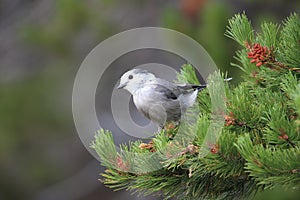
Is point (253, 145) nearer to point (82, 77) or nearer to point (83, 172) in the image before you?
point (82, 77)

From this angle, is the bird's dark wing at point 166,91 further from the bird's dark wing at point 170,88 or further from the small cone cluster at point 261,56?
the small cone cluster at point 261,56

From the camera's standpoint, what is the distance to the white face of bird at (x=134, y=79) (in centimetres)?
198

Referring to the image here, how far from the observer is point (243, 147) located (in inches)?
46.3

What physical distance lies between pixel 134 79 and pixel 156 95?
0.10 meters

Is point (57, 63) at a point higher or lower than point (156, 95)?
higher

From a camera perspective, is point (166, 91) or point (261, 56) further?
point (166, 91)

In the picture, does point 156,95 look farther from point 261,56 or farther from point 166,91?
point 261,56

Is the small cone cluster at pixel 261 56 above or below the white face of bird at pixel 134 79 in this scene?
below

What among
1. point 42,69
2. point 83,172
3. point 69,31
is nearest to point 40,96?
point 42,69

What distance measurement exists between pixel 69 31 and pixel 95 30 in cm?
18

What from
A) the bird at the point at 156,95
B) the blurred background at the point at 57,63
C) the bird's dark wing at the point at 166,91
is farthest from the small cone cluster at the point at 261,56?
the blurred background at the point at 57,63

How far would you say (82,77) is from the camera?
370cm

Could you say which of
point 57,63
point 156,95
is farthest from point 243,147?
point 57,63

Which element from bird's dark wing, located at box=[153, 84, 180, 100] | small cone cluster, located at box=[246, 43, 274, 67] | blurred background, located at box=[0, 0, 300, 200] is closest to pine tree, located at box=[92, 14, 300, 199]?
small cone cluster, located at box=[246, 43, 274, 67]
